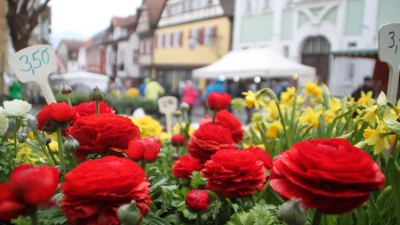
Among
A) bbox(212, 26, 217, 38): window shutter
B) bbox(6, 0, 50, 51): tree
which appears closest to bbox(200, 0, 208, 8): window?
bbox(212, 26, 217, 38): window shutter

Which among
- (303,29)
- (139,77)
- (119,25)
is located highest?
(119,25)

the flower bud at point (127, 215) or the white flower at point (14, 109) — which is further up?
the white flower at point (14, 109)

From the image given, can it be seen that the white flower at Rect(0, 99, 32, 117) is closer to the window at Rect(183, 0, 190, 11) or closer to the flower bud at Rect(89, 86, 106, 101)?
the flower bud at Rect(89, 86, 106, 101)

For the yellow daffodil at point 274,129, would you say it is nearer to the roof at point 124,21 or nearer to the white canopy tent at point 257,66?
the white canopy tent at point 257,66

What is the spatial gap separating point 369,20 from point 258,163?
8517mm

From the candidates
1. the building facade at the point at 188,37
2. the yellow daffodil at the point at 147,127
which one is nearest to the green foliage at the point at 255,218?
the yellow daffodil at the point at 147,127

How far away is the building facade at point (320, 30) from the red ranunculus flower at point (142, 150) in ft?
21.2

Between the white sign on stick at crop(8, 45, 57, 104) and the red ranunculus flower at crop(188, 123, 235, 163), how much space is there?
41 centimetres

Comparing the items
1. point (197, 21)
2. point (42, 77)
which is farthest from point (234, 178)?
point (197, 21)

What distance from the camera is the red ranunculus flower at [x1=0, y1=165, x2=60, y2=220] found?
372 mm

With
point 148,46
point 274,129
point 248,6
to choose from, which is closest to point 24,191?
point 274,129

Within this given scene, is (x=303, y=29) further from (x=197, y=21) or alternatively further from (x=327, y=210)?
(x=327, y=210)

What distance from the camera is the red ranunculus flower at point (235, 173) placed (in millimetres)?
680

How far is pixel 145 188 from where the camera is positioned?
49cm
